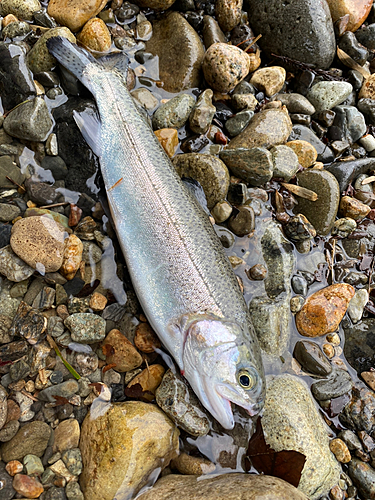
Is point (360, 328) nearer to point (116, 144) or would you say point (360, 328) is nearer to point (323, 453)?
point (323, 453)

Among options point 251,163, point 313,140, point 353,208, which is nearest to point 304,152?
point 313,140

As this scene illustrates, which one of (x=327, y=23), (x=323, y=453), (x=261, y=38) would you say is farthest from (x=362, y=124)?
(x=323, y=453)

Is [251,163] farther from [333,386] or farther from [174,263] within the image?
[333,386]

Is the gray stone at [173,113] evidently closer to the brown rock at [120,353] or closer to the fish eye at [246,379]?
the brown rock at [120,353]

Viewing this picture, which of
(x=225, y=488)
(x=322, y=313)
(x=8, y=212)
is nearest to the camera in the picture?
(x=225, y=488)

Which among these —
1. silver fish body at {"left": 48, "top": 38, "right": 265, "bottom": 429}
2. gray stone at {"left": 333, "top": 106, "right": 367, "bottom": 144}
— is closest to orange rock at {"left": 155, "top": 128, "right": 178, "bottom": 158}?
silver fish body at {"left": 48, "top": 38, "right": 265, "bottom": 429}

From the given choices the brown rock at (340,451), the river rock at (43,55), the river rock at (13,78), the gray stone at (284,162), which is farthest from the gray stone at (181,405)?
the river rock at (43,55)

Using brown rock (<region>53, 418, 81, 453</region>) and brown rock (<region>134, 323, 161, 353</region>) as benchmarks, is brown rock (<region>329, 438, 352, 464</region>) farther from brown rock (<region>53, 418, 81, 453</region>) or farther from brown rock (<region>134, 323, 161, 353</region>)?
brown rock (<region>53, 418, 81, 453</region>)
